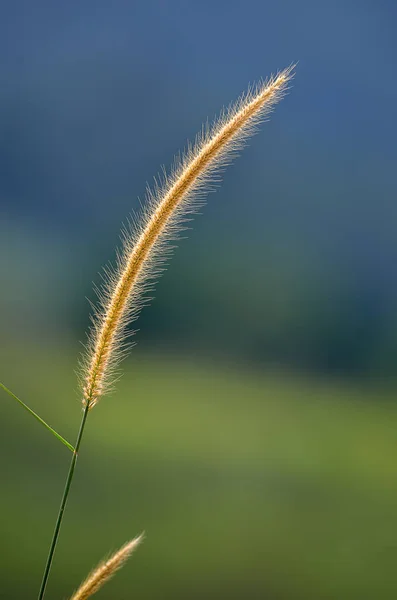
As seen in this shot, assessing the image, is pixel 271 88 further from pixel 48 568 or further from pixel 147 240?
pixel 48 568

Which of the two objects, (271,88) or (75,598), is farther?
(271,88)

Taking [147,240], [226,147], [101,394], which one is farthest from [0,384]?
[226,147]

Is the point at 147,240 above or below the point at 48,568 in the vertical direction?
above

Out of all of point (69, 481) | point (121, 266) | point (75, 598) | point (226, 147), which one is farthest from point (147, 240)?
point (75, 598)

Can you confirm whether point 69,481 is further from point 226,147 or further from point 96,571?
point 226,147

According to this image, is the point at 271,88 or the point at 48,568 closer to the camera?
the point at 48,568

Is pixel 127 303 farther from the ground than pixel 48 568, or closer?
farther from the ground

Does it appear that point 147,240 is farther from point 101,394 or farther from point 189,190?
point 101,394

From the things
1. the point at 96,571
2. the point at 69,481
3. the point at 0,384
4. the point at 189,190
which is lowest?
the point at 96,571
